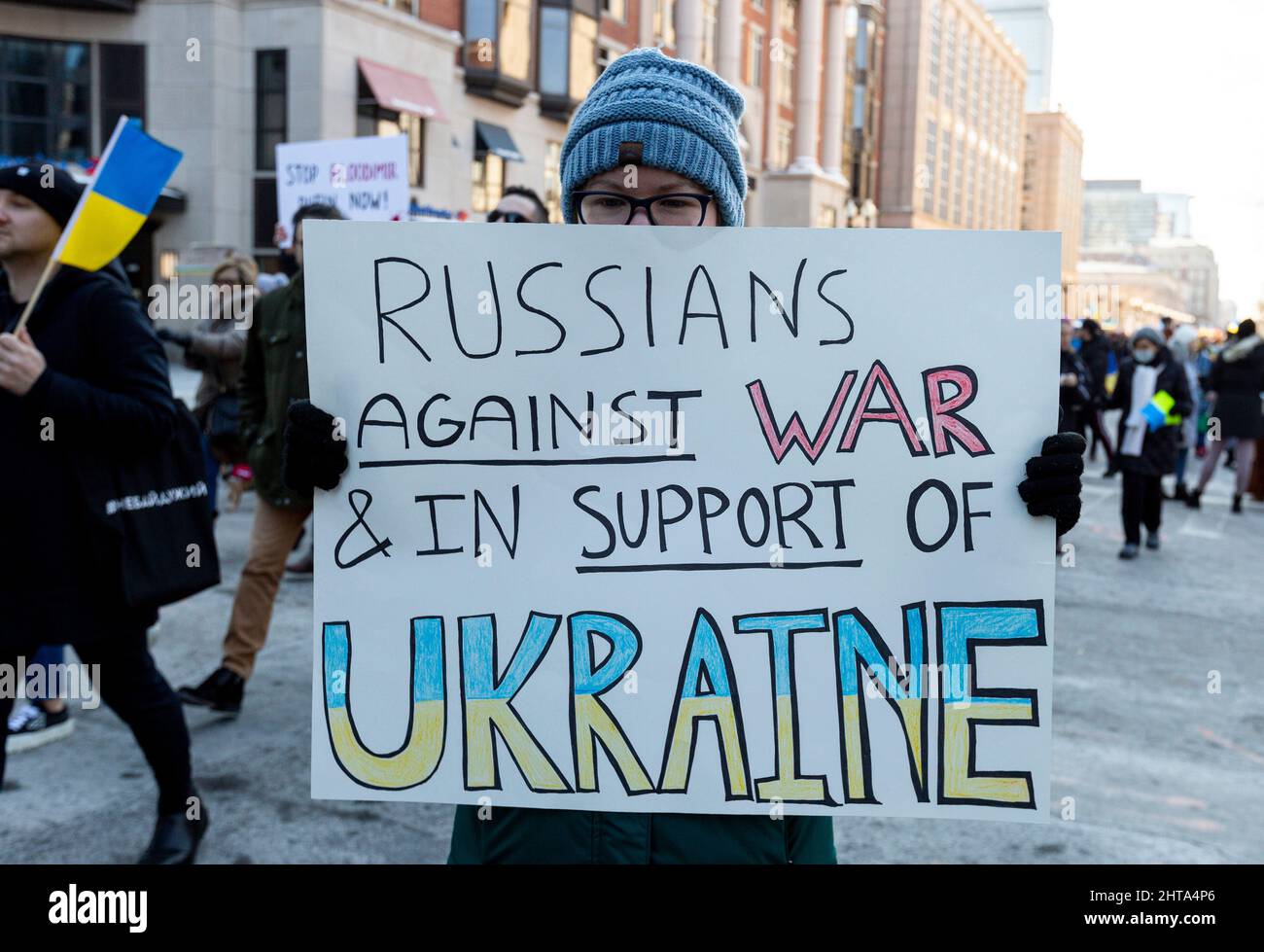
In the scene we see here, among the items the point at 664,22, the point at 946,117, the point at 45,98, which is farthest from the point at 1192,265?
the point at 45,98

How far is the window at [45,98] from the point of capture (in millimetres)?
22281

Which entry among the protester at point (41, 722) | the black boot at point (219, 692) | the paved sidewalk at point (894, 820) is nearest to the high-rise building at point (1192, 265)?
the paved sidewalk at point (894, 820)

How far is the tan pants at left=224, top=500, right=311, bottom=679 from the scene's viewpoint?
4.75 m

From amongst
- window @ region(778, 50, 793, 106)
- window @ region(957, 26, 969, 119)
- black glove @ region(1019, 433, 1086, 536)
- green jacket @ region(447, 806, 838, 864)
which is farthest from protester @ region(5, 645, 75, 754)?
window @ region(957, 26, 969, 119)

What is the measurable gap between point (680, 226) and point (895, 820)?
2.76m

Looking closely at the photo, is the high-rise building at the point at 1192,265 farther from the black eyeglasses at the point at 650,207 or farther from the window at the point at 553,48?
the black eyeglasses at the point at 650,207

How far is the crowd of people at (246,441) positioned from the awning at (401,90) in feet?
60.5

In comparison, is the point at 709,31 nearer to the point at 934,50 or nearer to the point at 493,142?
the point at 493,142

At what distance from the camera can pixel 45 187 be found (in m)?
3.26

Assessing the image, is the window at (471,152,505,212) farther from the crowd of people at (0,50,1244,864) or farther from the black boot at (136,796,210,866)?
the black boot at (136,796,210,866)

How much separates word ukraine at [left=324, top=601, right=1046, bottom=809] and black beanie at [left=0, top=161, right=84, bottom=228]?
2.01 m
